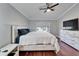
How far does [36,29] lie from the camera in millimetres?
2562

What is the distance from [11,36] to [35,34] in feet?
2.79

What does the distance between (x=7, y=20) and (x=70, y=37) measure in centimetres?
216

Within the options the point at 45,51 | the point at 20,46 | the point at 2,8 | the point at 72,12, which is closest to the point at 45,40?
the point at 45,51

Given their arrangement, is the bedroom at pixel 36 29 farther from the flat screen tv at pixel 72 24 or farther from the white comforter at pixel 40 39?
the flat screen tv at pixel 72 24

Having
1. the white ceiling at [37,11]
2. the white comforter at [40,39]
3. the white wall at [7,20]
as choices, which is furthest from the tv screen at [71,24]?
the white wall at [7,20]

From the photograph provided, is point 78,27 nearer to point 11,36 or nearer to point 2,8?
point 11,36

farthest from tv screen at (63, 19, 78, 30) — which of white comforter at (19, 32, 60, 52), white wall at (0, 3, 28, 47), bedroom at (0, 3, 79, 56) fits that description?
white wall at (0, 3, 28, 47)

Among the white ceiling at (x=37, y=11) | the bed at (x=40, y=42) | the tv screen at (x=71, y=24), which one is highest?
the white ceiling at (x=37, y=11)

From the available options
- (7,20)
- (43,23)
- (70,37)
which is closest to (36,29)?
(43,23)

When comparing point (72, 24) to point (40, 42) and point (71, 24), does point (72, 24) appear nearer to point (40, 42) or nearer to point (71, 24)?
point (71, 24)

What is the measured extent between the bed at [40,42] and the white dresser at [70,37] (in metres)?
0.40

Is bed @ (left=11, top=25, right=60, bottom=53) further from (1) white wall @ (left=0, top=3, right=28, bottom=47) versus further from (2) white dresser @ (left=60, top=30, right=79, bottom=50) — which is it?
(1) white wall @ (left=0, top=3, right=28, bottom=47)

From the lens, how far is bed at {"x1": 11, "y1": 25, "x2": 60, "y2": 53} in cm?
281

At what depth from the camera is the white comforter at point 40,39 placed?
279cm
